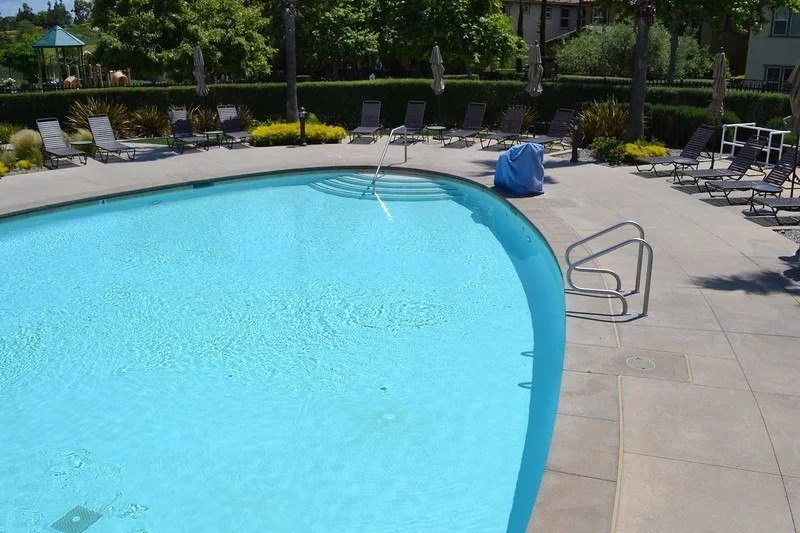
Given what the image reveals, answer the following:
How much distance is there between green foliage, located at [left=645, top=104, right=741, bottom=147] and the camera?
18906 mm

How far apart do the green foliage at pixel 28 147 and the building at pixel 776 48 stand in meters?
31.6

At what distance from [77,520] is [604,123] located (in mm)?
17472

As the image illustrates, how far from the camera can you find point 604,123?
20.1 metres

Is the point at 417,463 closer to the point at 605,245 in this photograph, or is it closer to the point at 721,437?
the point at 721,437

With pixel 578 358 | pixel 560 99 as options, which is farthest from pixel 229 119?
pixel 578 358

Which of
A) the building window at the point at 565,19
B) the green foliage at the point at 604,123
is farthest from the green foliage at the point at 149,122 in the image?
the building window at the point at 565,19

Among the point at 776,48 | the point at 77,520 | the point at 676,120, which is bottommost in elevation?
the point at 77,520

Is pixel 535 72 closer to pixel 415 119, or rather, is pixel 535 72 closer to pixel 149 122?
pixel 415 119

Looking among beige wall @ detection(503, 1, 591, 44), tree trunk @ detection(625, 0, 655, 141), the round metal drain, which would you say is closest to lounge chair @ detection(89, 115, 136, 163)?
tree trunk @ detection(625, 0, 655, 141)

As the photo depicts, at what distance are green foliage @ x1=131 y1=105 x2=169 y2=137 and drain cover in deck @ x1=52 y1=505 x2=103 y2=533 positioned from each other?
18.8m

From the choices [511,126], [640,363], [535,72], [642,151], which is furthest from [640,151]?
[640,363]

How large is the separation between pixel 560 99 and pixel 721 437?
Answer: 1859cm

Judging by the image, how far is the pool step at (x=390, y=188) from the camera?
54.1ft

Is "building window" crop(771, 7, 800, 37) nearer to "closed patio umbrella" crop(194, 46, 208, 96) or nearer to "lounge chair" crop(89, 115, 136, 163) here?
"closed patio umbrella" crop(194, 46, 208, 96)
